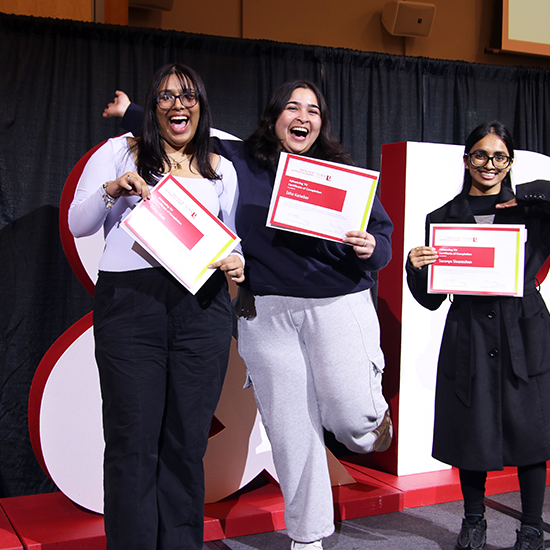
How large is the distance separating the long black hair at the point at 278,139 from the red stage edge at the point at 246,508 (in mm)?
1357

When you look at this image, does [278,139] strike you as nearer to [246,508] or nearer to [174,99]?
[174,99]

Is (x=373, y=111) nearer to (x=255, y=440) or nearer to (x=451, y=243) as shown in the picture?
(x=451, y=243)

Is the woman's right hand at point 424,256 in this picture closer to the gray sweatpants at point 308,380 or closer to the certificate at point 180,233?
the gray sweatpants at point 308,380

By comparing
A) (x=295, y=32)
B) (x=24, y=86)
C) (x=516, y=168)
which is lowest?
(x=516, y=168)

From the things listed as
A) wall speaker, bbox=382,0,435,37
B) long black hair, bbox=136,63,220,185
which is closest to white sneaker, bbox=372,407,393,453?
long black hair, bbox=136,63,220,185

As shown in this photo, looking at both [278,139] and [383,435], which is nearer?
[278,139]

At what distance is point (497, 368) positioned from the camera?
196 centimetres

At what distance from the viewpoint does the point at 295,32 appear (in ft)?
13.9

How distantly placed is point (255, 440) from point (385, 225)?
105 cm

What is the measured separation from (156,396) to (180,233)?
440mm

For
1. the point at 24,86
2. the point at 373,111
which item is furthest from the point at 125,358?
the point at 373,111

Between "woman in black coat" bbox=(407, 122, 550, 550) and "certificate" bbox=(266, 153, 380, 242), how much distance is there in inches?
14.9

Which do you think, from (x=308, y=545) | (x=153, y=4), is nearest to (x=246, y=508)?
(x=308, y=545)

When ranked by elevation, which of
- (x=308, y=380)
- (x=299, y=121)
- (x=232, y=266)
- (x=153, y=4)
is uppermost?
(x=153, y=4)
